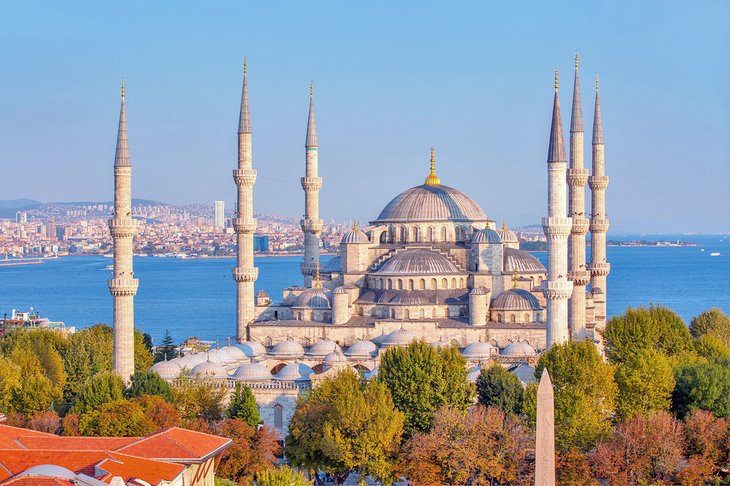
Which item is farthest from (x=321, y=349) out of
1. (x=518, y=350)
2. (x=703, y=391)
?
(x=703, y=391)

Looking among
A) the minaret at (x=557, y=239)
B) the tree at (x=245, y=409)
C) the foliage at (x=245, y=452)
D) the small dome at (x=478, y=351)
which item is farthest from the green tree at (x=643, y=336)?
the foliage at (x=245, y=452)

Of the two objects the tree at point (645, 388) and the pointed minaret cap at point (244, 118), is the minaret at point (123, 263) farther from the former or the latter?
the tree at point (645, 388)

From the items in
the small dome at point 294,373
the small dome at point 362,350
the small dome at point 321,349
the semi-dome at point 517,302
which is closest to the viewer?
the small dome at point 294,373

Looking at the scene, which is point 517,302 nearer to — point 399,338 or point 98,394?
point 399,338

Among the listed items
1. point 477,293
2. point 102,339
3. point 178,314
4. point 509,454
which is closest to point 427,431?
point 509,454

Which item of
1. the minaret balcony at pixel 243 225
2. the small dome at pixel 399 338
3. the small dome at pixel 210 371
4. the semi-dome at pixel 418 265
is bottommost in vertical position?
the small dome at pixel 210 371

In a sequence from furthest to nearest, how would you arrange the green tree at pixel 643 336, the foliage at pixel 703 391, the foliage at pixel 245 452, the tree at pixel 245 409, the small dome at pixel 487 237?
the small dome at pixel 487 237 < the green tree at pixel 643 336 < the tree at pixel 245 409 < the foliage at pixel 703 391 < the foliage at pixel 245 452

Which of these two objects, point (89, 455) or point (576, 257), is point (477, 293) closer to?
point (576, 257)
